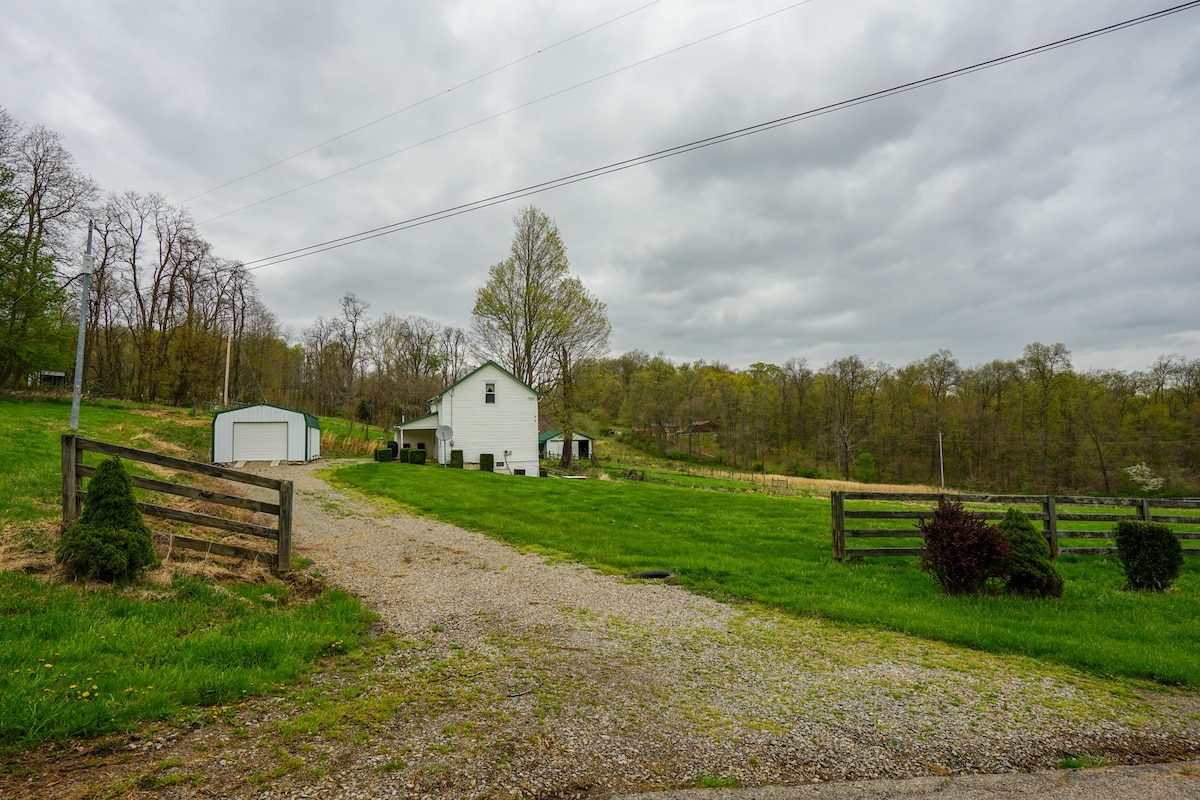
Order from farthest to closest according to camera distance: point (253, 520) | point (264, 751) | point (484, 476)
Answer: point (484, 476)
point (253, 520)
point (264, 751)

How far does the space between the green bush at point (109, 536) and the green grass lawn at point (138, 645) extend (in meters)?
0.30

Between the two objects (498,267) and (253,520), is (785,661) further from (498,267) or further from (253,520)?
(498,267)

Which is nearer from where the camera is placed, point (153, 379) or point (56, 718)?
point (56, 718)

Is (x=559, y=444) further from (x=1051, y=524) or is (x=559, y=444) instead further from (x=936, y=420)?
(x=1051, y=524)

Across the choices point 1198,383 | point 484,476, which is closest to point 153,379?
point 484,476

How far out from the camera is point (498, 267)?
34938 mm

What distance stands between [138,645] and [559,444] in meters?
56.0

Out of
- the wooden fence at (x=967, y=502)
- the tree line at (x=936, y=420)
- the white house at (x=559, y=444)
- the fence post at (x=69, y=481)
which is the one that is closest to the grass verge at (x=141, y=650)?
the fence post at (x=69, y=481)

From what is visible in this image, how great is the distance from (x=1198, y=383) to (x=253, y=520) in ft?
237

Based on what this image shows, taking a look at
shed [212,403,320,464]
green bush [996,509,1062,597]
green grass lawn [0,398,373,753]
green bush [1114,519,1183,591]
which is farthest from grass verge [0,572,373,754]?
shed [212,403,320,464]

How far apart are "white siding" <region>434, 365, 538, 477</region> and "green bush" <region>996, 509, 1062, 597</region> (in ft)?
87.5

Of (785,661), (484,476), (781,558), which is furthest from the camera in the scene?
(484,476)

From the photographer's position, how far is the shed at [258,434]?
88.6 feet

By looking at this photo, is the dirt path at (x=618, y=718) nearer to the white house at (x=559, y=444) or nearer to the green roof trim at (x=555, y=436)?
the white house at (x=559, y=444)
